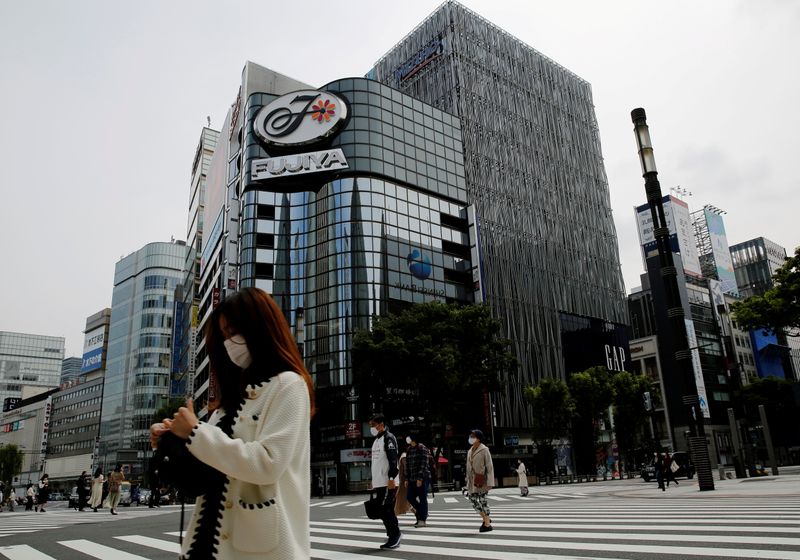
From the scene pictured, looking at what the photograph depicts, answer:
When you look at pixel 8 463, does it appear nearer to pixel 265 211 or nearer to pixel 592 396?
pixel 265 211

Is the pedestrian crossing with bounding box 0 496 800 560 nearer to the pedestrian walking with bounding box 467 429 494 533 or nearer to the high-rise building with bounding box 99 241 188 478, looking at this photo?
the pedestrian walking with bounding box 467 429 494 533

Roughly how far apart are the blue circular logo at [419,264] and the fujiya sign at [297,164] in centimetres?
852

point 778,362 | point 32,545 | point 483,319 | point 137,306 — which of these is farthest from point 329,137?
point 778,362

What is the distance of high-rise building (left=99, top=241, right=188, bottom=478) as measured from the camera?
80.2 m

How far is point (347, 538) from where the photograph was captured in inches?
Result: 335

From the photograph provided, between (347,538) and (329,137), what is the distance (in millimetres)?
39775

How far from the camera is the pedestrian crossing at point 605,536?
5586mm

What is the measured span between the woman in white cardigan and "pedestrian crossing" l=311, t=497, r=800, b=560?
14.8 ft

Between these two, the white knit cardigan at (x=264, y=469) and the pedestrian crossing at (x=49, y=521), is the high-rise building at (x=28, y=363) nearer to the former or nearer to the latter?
the pedestrian crossing at (x=49, y=521)

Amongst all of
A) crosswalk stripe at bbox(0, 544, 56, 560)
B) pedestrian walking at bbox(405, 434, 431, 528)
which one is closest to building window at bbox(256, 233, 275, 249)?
pedestrian walking at bbox(405, 434, 431, 528)

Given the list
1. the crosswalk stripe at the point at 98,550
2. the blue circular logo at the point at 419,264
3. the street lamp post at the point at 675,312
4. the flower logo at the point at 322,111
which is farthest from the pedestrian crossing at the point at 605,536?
the flower logo at the point at 322,111

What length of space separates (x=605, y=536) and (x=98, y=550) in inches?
264

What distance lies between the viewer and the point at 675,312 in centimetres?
1488

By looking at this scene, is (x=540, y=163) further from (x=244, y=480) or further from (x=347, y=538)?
(x=244, y=480)
